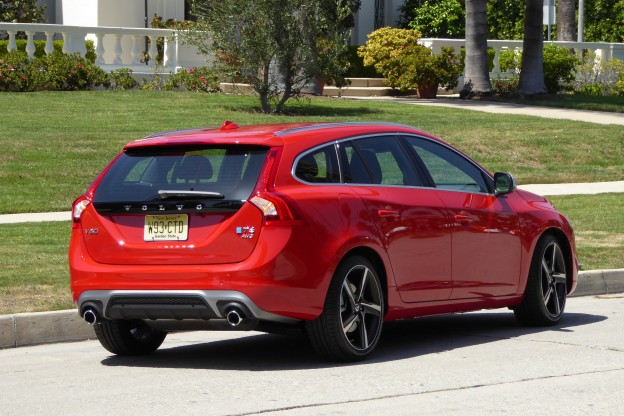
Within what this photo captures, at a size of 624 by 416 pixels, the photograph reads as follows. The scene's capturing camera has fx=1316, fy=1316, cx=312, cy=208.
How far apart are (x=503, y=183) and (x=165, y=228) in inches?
114

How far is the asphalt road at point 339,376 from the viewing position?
729 centimetres

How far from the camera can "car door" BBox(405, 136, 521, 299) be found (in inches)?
377

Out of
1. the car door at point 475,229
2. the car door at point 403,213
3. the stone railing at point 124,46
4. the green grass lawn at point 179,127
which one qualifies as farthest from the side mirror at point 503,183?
the stone railing at point 124,46

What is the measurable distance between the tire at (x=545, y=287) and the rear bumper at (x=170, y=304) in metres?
2.73

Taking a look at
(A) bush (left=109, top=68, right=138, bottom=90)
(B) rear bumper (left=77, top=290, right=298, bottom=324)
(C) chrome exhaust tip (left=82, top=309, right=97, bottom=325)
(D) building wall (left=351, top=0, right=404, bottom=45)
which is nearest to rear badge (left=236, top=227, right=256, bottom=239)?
(B) rear bumper (left=77, top=290, right=298, bottom=324)

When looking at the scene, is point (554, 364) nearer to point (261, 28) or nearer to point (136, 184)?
point (136, 184)

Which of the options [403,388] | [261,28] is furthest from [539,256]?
[261,28]

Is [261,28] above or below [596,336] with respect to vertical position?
above

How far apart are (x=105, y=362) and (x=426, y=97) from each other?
24.9m

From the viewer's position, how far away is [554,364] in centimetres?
862

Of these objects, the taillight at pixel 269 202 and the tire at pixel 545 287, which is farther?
the tire at pixel 545 287

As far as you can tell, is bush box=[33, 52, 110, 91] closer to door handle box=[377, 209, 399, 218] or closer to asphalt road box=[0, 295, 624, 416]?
asphalt road box=[0, 295, 624, 416]

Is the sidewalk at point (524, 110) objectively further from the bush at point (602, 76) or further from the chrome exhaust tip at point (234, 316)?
the chrome exhaust tip at point (234, 316)

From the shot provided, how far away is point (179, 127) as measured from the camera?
22438 mm
